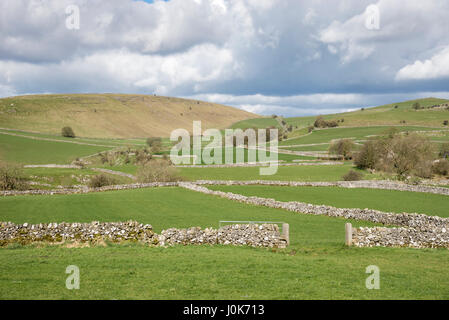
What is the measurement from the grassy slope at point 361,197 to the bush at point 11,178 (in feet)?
99.4

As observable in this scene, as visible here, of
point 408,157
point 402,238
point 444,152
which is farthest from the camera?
point 444,152

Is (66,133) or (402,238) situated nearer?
(402,238)

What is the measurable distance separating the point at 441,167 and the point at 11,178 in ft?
228

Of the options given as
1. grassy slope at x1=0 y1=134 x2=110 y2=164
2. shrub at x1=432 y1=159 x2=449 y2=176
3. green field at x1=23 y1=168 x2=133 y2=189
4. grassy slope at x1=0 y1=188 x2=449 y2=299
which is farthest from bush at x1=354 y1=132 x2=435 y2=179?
grassy slope at x1=0 y1=134 x2=110 y2=164

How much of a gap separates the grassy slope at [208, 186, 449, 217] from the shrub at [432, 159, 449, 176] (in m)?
26.4

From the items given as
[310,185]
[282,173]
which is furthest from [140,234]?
[282,173]

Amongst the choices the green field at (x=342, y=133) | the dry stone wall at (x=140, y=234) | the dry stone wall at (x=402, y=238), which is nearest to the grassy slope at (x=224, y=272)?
the dry stone wall at (x=140, y=234)

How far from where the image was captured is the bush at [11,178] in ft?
175

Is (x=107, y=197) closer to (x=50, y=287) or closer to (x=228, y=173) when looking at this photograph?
(x=50, y=287)

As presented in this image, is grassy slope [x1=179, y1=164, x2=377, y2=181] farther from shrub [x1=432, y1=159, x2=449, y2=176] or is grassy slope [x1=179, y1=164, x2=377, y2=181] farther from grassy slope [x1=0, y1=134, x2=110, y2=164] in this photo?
grassy slope [x1=0, y1=134, x2=110, y2=164]

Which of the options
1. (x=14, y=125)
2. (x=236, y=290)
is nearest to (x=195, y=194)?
(x=236, y=290)

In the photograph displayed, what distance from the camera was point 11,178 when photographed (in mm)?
54312

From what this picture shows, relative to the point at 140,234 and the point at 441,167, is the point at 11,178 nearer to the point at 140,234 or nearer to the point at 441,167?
the point at 140,234

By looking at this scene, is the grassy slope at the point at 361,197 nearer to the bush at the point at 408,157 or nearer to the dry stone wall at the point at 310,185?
the dry stone wall at the point at 310,185
